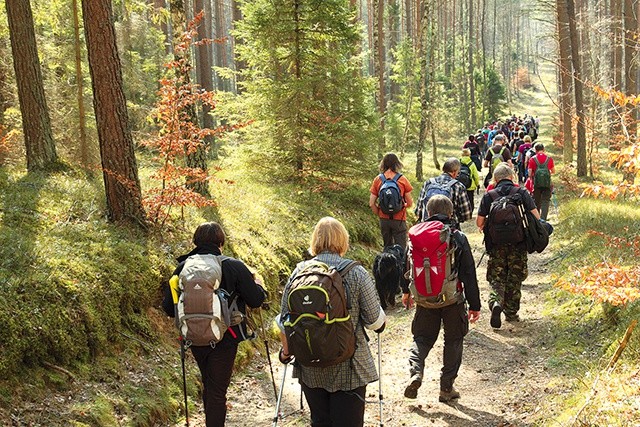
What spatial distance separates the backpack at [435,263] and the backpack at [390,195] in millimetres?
3655

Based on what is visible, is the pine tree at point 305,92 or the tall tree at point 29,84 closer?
the tall tree at point 29,84

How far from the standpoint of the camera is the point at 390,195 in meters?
9.27

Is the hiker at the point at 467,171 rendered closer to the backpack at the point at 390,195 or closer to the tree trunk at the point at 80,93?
the backpack at the point at 390,195

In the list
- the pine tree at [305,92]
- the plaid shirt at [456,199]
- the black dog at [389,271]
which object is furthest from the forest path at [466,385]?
the pine tree at [305,92]

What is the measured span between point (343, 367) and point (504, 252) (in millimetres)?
4553

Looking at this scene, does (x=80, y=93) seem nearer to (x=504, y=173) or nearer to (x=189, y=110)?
(x=189, y=110)

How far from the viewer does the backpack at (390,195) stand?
9273 mm

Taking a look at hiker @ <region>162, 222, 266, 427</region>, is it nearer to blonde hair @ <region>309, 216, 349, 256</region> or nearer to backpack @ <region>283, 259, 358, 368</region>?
blonde hair @ <region>309, 216, 349, 256</region>

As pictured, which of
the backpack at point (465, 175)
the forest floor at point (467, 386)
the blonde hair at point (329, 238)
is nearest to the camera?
the blonde hair at point (329, 238)

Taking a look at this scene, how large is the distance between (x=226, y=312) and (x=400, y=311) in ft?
18.0

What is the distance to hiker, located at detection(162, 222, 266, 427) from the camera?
4.83 m

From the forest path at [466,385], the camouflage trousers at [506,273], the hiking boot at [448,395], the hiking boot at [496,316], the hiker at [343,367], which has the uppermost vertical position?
the hiker at [343,367]

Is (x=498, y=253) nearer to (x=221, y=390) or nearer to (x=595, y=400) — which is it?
(x=595, y=400)

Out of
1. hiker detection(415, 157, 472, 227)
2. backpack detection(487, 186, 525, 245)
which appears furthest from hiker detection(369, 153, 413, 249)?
backpack detection(487, 186, 525, 245)
